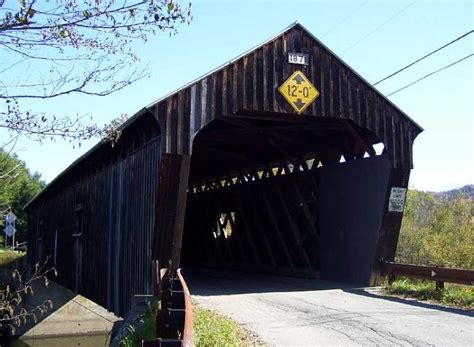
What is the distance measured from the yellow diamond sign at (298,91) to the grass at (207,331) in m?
4.34

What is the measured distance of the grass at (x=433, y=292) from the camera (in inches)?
361

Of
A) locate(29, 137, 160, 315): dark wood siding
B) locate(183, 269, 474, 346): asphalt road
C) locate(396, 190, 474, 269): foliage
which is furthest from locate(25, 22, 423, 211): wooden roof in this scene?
locate(183, 269, 474, 346): asphalt road

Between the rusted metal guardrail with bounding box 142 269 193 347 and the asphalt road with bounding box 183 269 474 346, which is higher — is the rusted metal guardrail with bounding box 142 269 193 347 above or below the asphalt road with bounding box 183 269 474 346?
above

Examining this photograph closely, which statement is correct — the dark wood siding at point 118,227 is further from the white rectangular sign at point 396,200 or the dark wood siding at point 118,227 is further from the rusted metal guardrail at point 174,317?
the white rectangular sign at point 396,200

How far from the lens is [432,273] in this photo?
980 centimetres

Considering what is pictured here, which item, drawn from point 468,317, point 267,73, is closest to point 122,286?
point 267,73

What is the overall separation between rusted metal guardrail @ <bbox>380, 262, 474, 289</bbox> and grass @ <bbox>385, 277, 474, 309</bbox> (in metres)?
0.17

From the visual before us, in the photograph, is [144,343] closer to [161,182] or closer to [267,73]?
[161,182]

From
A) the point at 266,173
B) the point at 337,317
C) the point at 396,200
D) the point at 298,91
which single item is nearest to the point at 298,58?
the point at 298,91

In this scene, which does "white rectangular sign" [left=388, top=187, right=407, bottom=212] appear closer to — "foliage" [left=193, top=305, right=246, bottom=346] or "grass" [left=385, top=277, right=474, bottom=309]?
"grass" [left=385, top=277, right=474, bottom=309]

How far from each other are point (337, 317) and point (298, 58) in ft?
17.2

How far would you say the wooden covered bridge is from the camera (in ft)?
32.5

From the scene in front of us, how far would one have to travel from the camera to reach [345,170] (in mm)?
12867

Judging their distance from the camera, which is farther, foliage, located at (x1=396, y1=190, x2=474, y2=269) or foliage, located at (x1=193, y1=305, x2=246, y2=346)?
foliage, located at (x1=396, y1=190, x2=474, y2=269)
